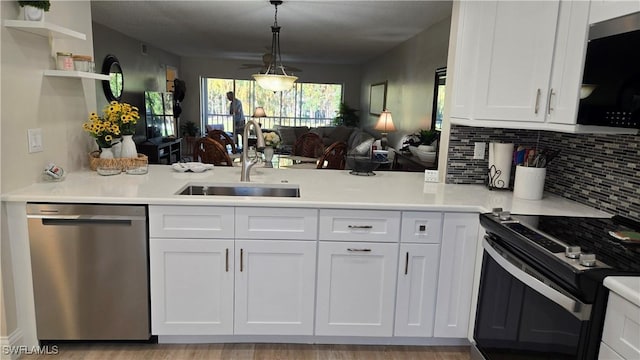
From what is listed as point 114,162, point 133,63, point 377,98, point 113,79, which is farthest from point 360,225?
point 377,98

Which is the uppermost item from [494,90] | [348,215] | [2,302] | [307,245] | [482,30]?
[482,30]

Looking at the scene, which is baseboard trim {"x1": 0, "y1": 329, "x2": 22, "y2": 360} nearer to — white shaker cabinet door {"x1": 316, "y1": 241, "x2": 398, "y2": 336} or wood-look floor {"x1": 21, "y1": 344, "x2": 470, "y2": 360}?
wood-look floor {"x1": 21, "y1": 344, "x2": 470, "y2": 360}

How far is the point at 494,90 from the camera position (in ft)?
7.41

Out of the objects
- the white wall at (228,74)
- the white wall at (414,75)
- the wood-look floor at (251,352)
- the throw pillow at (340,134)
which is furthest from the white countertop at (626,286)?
the white wall at (228,74)

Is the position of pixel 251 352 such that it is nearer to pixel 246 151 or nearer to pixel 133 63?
pixel 246 151

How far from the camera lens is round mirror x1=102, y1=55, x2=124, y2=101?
5758 millimetres

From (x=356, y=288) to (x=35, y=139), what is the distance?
6.12 feet

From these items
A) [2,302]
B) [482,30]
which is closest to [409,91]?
[482,30]

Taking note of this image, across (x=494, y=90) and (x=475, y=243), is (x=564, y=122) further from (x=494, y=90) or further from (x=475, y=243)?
(x=475, y=243)

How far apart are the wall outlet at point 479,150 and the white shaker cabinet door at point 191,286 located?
1616mm

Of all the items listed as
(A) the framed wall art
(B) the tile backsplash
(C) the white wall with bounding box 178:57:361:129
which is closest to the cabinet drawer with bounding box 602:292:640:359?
(B) the tile backsplash

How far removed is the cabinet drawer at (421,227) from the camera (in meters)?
2.18

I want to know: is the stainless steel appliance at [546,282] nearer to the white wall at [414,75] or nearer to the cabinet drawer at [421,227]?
the cabinet drawer at [421,227]

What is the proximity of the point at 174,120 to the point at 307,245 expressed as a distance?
25.7 ft
